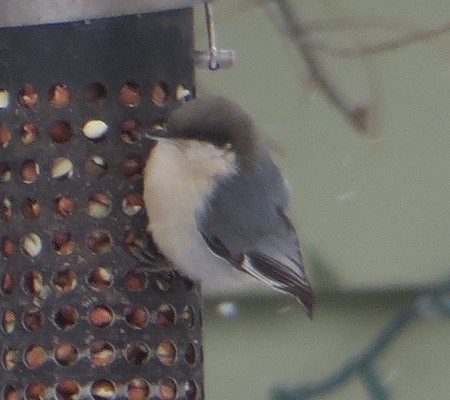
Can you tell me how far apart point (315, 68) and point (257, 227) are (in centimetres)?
143

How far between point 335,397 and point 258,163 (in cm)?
191

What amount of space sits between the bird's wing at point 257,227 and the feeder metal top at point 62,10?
15.9 inches

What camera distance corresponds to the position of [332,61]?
11.4 feet

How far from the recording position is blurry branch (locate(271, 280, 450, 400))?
362cm

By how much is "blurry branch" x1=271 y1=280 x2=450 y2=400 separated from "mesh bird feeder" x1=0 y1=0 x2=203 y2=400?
1.75 metres

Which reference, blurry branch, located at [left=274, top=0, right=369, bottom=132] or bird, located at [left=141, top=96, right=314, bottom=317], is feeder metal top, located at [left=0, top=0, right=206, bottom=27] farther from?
blurry branch, located at [left=274, top=0, right=369, bottom=132]

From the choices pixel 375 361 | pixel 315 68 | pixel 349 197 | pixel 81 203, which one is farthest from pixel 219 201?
pixel 375 361

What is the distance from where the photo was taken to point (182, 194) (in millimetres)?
2008

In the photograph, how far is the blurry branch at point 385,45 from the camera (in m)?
3.33

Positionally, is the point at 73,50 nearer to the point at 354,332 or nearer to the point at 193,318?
the point at 193,318

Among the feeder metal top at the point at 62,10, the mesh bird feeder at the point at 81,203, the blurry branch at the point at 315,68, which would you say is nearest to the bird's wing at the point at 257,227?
the mesh bird feeder at the point at 81,203

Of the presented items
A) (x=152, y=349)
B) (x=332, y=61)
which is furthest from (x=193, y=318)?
(x=332, y=61)

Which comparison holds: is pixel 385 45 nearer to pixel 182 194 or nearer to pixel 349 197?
pixel 349 197

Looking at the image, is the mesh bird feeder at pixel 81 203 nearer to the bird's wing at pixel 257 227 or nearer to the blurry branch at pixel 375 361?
the bird's wing at pixel 257 227
